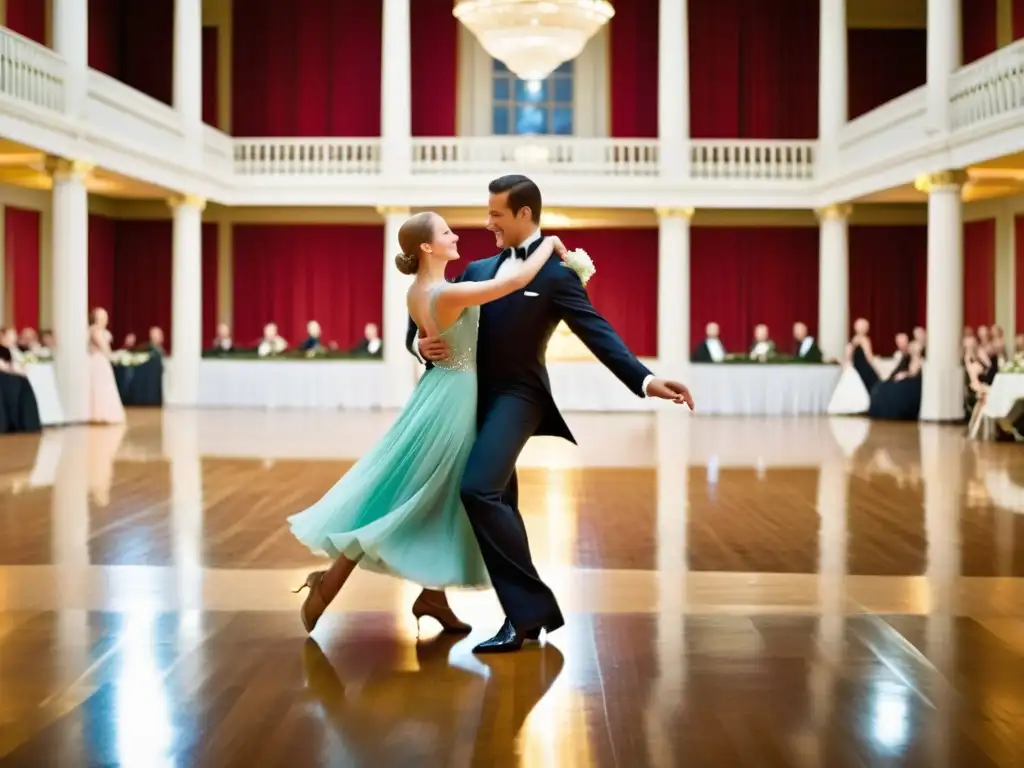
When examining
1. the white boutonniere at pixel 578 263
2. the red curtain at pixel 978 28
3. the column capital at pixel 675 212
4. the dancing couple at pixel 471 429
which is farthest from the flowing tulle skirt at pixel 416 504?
the red curtain at pixel 978 28

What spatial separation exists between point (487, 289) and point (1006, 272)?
19.8 m

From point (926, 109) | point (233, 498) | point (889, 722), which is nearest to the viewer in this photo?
point (889, 722)

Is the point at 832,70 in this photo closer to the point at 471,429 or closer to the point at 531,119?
the point at 531,119

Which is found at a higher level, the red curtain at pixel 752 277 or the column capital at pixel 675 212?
the column capital at pixel 675 212

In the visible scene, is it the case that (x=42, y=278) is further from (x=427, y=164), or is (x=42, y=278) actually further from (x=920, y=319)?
(x=920, y=319)

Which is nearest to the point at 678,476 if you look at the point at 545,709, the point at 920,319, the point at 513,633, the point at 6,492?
the point at 6,492

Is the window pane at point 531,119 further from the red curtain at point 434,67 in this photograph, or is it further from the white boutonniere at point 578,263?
the white boutonniere at point 578,263

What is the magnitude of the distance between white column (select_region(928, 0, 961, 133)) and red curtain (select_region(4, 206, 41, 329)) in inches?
528

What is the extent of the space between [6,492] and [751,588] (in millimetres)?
5413

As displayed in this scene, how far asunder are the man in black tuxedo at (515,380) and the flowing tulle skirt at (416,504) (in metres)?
0.10

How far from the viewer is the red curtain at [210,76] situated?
26484 millimetres

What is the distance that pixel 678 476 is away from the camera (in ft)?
35.4

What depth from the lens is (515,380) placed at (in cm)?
461

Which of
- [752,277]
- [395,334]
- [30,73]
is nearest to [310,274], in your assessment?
[395,334]
